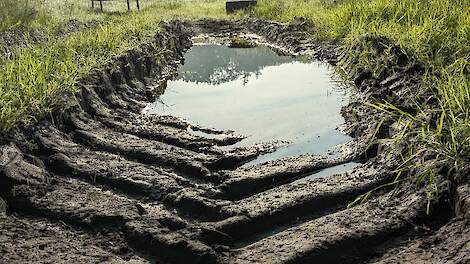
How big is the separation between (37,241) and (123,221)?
646 mm

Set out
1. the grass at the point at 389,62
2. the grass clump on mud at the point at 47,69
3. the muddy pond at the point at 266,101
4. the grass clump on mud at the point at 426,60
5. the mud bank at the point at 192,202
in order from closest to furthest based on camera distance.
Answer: the mud bank at the point at 192,202 → the grass clump on mud at the point at 426,60 → the grass at the point at 389,62 → the grass clump on mud at the point at 47,69 → the muddy pond at the point at 266,101

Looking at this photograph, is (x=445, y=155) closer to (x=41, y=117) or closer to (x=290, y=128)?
(x=290, y=128)

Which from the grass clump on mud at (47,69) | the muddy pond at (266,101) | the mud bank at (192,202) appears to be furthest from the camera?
the muddy pond at (266,101)

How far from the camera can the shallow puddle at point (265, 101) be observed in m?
6.54

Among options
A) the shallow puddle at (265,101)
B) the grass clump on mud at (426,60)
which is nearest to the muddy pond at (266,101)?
the shallow puddle at (265,101)

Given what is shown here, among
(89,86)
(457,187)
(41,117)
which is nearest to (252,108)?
(89,86)

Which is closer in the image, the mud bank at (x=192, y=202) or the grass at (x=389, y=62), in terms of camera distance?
the mud bank at (x=192, y=202)

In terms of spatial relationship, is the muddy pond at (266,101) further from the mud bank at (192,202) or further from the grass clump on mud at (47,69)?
the grass clump on mud at (47,69)

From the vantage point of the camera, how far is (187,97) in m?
8.88

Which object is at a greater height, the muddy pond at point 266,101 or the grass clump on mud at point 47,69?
the grass clump on mud at point 47,69

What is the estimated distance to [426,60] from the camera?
6496mm

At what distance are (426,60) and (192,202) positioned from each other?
142 inches

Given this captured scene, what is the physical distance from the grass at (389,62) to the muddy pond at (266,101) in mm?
758

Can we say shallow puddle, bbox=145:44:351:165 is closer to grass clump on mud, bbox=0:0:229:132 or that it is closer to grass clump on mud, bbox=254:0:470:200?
grass clump on mud, bbox=254:0:470:200
